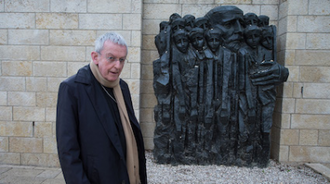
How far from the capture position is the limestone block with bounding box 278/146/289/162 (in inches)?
152

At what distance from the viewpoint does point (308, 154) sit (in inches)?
152

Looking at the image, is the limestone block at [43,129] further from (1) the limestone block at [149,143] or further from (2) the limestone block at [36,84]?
(1) the limestone block at [149,143]

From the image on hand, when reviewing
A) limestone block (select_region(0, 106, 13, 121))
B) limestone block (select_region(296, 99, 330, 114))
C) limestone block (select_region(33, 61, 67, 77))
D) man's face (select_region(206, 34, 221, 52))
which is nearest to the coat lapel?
man's face (select_region(206, 34, 221, 52))

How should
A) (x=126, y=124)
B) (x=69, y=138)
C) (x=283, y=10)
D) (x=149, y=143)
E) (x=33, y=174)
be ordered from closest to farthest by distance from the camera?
(x=69, y=138)
(x=126, y=124)
(x=33, y=174)
(x=283, y=10)
(x=149, y=143)

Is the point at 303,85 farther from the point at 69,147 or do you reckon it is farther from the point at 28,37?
the point at 28,37

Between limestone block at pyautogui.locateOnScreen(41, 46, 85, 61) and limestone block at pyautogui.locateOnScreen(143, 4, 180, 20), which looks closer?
limestone block at pyautogui.locateOnScreen(41, 46, 85, 61)

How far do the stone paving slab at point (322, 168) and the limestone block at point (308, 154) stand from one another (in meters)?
0.09

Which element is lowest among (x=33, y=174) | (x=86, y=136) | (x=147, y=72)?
(x=33, y=174)

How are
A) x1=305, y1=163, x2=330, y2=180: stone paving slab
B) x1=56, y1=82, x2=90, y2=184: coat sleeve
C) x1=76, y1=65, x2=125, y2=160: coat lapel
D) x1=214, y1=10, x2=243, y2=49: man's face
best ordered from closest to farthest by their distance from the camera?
Result: x1=56, y1=82, x2=90, y2=184: coat sleeve < x1=76, y1=65, x2=125, y2=160: coat lapel < x1=305, y1=163, x2=330, y2=180: stone paving slab < x1=214, y1=10, x2=243, y2=49: man's face

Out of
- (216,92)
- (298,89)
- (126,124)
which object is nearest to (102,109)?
(126,124)

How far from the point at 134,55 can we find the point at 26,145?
100 inches

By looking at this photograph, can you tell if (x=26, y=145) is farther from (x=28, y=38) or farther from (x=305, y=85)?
(x=305, y=85)

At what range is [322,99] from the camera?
3787 mm

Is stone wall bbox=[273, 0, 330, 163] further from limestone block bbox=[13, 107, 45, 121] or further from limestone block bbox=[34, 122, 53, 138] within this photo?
limestone block bbox=[13, 107, 45, 121]
